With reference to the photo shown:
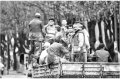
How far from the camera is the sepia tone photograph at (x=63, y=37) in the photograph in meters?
22.6

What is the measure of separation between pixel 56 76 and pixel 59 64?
0.43 metres

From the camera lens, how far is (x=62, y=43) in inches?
1081

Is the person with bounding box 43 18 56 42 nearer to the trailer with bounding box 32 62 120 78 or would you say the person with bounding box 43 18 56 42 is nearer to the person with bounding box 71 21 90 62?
the person with bounding box 71 21 90 62

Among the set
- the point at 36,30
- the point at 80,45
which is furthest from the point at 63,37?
the point at 36,30

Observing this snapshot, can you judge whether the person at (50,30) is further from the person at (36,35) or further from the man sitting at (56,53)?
the man sitting at (56,53)

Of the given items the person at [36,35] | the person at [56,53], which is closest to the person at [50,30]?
the person at [36,35]

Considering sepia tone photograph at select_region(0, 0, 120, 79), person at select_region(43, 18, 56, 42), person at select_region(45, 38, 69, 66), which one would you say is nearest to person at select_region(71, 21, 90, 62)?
sepia tone photograph at select_region(0, 0, 120, 79)

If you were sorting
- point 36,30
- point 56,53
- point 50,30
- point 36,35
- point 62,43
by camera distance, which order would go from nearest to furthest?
point 56,53 → point 62,43 → point 50,30 → point 36,35 → point 36,30

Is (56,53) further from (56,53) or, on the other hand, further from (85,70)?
(85,70)

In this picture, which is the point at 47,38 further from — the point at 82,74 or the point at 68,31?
the point at 82,74

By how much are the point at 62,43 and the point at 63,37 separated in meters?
0.33

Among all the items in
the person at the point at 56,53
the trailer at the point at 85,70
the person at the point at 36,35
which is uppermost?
the person at the point at 36,35

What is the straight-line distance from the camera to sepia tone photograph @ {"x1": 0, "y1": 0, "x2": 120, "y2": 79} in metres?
22.6

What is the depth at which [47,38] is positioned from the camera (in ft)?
97.5
